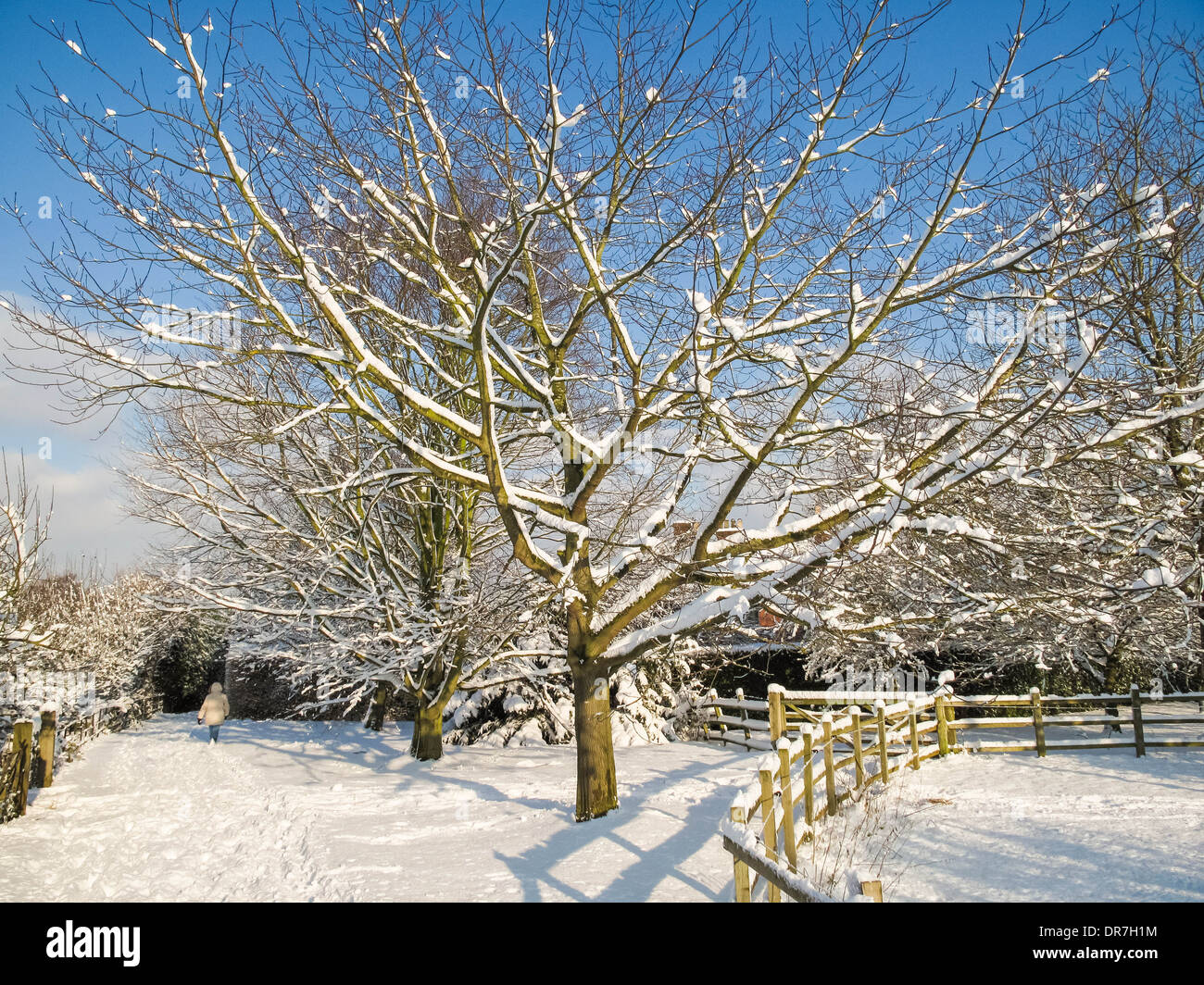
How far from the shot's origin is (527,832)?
782 centimetres

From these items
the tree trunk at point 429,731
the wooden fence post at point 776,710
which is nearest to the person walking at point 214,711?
the tree trunk at point 429,731

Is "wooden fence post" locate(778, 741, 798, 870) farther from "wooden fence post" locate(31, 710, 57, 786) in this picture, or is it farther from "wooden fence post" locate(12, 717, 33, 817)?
"wooden fence post" locate(31, 710, 57, 786)

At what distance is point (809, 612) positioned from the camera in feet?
23.0

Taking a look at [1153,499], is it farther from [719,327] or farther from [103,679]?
[103,679]

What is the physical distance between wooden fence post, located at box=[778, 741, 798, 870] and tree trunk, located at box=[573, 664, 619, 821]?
87.0 inches

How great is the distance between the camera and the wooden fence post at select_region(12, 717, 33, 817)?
8.80 meters

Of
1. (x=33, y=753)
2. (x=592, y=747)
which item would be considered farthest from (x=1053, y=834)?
(x=33, y=753)

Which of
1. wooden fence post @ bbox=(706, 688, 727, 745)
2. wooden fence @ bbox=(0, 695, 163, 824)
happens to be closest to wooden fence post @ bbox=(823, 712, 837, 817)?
Answer: wooden fence post @ bbox=(706, 688, 727, 745)

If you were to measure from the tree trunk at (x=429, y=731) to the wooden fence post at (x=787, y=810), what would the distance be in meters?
8.01

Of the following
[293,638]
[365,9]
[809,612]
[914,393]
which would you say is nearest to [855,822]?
[809,612]

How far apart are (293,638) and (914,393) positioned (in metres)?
13.2

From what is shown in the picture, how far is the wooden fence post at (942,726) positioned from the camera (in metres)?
13.4

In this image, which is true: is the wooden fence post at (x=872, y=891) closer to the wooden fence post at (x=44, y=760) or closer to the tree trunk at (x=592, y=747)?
the tree trunk at (x=592, y=747)
